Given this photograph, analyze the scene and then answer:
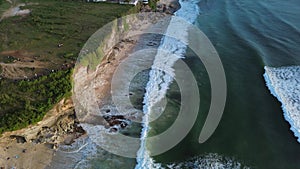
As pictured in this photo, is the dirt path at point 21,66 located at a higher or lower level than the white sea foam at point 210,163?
higher

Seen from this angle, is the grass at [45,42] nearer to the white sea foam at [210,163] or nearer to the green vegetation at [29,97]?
the green vegetation at [29,97]

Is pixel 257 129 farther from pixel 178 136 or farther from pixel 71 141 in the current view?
pixel 71 141

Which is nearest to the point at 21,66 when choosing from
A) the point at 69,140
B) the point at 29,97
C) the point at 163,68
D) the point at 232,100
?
the point at 29,97

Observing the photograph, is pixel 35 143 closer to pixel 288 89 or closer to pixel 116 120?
pixel 116 120

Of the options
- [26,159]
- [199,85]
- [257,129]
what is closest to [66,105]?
[26,159]

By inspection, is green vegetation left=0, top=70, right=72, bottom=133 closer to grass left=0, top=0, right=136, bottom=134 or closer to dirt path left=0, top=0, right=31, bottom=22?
grass left=0, top=0, right=136, bottom=134

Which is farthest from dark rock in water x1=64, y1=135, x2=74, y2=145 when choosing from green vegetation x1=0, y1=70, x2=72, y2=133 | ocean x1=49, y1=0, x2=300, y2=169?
green vegetation x1=0, y1=70, x2=72, y2=133

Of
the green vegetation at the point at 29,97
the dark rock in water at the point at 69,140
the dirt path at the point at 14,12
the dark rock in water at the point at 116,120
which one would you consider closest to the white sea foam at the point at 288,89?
the dark rock in water at the point at 116,120
